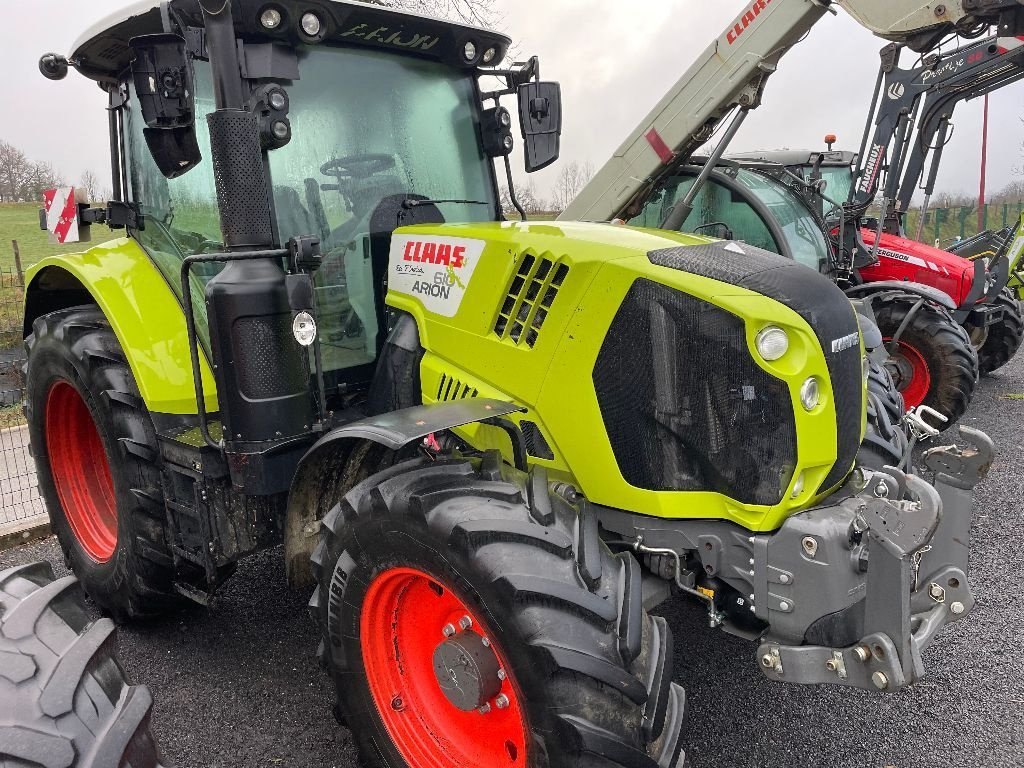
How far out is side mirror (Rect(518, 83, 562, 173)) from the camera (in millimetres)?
3129

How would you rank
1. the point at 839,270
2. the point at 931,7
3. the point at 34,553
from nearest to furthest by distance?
the point at 34,553
the point at 931,7
the point at 839,270

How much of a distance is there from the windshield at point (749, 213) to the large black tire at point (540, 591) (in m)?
4.92

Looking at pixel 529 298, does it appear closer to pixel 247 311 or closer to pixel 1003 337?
pixel 247 311

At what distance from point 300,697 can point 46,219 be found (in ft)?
7.93

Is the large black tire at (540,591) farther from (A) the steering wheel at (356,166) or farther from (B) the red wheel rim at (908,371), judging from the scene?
(B) the red wheel rim at (908,371)

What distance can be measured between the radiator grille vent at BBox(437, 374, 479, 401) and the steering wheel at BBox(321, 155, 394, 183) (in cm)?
83

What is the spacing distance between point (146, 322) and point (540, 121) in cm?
171

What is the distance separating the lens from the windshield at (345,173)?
2.71 meters

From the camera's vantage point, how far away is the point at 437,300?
102 inches

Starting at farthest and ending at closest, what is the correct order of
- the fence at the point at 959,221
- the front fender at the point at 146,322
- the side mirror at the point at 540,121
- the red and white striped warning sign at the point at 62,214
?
1. the fence at the point at 959,221
2. the red and white striped warning sign at the point at 62,214
3. the side mirror at the point at 540,121
4. the front fender at the point at 146,322

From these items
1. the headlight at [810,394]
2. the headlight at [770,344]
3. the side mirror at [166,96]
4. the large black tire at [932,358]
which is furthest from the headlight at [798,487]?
the large black tire at [932,358]

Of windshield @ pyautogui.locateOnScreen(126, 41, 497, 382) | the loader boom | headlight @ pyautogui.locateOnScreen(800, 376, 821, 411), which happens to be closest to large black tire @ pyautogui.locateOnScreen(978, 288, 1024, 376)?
the loader boom

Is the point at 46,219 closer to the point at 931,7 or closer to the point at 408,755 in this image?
the point at 408,755

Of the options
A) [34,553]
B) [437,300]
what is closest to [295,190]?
[437,300]
